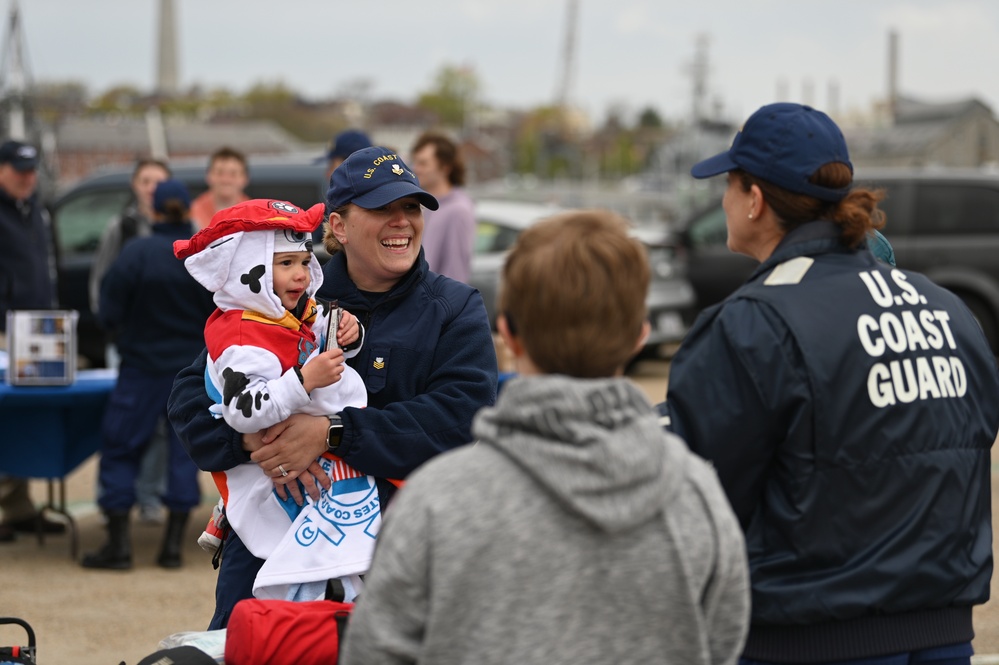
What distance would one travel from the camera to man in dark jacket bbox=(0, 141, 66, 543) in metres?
7.54

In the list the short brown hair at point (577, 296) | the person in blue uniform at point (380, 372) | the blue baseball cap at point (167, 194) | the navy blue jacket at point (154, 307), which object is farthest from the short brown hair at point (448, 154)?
the short brown hair at point (577, 296)

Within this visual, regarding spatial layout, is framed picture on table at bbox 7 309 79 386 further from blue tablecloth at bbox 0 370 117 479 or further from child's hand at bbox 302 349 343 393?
child's hand at bbox 302 349 343 393

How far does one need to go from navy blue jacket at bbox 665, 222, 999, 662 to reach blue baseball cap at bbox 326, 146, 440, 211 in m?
0.89

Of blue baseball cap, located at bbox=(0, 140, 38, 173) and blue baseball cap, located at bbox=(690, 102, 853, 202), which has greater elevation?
blue baseball cap, located at bbox=(690, 102, 853, 202)

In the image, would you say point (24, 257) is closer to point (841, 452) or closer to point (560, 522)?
point (841, 452)

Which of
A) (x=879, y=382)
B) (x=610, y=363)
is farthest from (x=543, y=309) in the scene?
(x=879, y=382)

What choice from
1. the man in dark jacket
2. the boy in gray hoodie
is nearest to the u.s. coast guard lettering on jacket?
the boy in gray hoodie

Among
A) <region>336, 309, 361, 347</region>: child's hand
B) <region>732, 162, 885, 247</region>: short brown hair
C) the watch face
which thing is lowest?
the watch face

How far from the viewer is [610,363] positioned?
2.00 m

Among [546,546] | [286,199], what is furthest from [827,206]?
[286,199]

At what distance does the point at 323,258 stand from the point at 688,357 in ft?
13.9

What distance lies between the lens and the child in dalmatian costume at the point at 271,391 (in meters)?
2.93

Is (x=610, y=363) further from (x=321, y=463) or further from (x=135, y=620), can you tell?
(x=135, y=620)

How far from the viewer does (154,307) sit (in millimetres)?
6762
